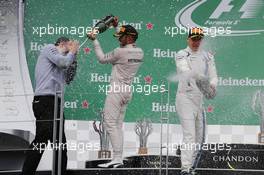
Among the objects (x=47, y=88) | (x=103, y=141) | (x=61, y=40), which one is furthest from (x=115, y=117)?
(x=61, y=40)

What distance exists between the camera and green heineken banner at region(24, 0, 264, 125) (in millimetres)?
8406

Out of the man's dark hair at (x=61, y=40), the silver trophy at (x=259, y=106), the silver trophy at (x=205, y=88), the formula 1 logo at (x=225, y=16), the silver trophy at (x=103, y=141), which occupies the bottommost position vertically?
the silver trophy at (x=103, y=141)

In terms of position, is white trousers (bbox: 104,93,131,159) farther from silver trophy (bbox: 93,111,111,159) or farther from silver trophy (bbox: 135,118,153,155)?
silver trophy (bbox: 135,118,153,155)

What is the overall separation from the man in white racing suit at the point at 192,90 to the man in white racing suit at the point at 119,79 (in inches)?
17.7

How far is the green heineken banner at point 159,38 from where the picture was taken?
841 cm

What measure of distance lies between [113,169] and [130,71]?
0.98 meters

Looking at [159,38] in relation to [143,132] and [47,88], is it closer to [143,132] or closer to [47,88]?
[143,132]

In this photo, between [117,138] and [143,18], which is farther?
[143,18]

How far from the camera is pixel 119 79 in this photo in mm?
8508

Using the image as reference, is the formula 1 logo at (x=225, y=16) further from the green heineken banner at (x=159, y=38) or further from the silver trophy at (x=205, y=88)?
the silver trophy at (x=205, y=88)

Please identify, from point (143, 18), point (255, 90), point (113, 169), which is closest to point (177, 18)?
point (143, 18)

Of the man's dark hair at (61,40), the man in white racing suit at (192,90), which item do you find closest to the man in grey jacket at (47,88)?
Answer: the man's dark hair at (61,40)

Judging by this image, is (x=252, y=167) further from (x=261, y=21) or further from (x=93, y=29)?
(x=93, y=29)

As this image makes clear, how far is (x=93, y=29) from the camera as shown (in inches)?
344
